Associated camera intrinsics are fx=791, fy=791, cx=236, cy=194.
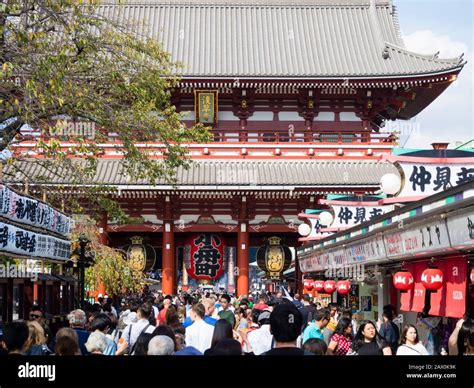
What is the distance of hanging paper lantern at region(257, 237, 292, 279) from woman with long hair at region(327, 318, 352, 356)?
20471mm

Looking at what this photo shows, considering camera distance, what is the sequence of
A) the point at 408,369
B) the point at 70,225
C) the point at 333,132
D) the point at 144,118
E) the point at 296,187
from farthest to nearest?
1. the point at 333,132
2. the point at 296,187
3. the point at 70,225
4. the point at 144,118
5. the point at 408,369

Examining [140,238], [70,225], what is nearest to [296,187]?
[140,238]

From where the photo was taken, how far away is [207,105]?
31.2 meters

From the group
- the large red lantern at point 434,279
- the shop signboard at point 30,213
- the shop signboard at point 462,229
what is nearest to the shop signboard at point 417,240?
the shop signboard at point 462,229

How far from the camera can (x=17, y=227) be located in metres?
11.3

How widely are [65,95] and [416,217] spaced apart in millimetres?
5780

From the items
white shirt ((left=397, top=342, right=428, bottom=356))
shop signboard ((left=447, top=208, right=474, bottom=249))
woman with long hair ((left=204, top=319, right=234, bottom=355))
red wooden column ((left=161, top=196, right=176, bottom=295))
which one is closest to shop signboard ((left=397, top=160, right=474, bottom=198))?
shop signboard ((left=447, top=208, right=474, bottom=249))

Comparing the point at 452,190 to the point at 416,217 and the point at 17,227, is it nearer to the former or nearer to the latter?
the point at 416,217

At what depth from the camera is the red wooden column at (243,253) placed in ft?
98.0

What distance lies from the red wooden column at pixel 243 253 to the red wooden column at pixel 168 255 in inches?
99.3

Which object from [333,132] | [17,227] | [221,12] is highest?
[221,12]

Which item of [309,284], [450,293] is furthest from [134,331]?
[309,284]

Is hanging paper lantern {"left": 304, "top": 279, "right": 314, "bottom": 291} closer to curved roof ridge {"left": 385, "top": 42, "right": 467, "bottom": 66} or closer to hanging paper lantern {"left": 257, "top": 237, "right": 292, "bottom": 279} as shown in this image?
hanging paper lantern {"left": 257, "top": 237, "right": 292, "bottom": 279}

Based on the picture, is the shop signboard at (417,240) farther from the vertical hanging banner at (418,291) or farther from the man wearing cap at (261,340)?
the man wearing cap at (261,340)
